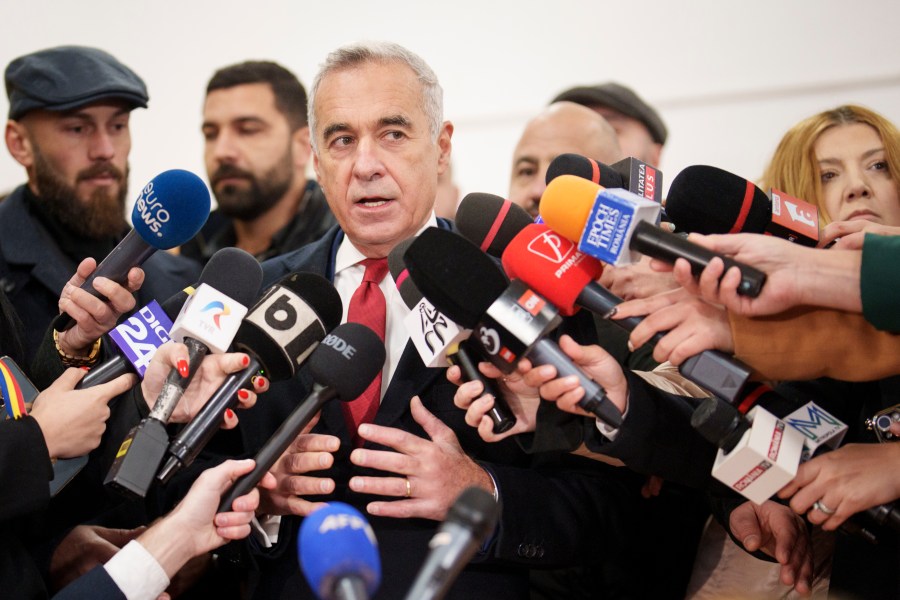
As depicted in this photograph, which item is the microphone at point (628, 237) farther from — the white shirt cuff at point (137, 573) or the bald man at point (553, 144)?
the bald man at point (553, 144)

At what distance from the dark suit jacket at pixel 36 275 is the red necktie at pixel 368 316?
96 centimetres

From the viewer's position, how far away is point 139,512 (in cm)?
225

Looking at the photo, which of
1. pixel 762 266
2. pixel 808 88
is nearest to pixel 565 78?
pixel 808 88

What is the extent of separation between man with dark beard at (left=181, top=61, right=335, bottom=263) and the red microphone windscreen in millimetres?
2352

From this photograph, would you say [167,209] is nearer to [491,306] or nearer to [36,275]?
[491,306]

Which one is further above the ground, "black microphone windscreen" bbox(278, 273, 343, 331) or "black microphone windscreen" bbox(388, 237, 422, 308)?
"black microphone windscreen" bbox(388, 237, 422, 308)

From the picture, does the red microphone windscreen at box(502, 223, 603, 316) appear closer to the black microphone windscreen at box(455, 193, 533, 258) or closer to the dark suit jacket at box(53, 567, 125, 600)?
the black microphone windscreen at box(455, 193, 533, 258)

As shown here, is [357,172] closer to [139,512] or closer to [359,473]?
[359,473]

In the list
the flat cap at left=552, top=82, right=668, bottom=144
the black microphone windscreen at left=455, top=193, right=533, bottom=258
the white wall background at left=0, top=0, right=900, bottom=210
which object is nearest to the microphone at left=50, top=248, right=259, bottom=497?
the black microphone windscreen at left=455, top=193, right=533, bottom=258

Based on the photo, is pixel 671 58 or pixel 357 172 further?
pixel 671 58

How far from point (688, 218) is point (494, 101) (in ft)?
11.2

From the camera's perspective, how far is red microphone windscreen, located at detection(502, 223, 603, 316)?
155 centimetres

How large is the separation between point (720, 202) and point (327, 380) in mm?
831

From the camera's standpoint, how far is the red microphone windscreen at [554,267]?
5.09 ft
